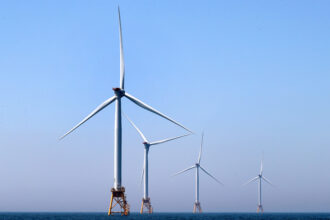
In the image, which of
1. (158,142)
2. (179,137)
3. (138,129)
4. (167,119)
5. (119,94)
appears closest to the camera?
(167,119)

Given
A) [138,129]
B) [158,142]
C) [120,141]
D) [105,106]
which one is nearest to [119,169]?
[120,141]

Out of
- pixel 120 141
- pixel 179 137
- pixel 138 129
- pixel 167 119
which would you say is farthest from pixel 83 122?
pixel 179 137

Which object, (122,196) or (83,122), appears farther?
(122,196)

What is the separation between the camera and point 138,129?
15038cm

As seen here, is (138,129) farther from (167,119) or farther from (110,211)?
(167,119)

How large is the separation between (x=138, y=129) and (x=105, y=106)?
38693mm

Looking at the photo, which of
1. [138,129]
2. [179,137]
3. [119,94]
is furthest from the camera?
[179,137]

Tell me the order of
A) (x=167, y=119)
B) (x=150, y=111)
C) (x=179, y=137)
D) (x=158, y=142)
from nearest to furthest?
(x=167, y=119) → (x=150, y=111) → (x=179, y=137) → (x=158, y=142)

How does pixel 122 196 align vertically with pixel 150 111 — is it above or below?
below

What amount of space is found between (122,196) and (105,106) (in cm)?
1929

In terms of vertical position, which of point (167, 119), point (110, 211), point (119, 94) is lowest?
point (110, 211)

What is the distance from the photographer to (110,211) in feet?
380

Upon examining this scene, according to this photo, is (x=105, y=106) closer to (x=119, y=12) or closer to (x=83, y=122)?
(x=83, y=122)

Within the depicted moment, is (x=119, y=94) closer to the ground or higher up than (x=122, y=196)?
higher up
